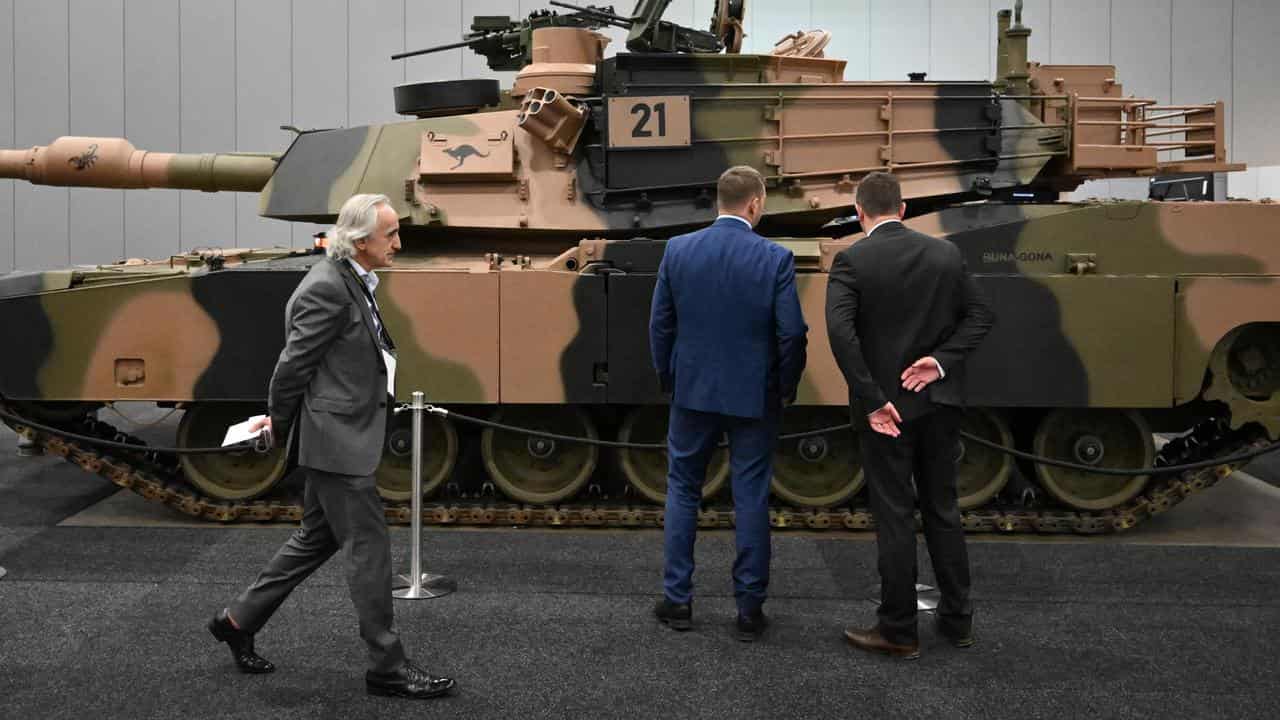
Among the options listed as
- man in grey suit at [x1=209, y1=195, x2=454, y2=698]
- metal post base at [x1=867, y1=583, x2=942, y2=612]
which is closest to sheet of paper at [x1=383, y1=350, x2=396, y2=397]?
man in grey suit at [x1=209, y1=195, x2=454, y2=698]

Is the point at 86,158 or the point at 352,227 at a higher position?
the point at 86,158

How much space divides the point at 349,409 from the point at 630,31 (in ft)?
17.3

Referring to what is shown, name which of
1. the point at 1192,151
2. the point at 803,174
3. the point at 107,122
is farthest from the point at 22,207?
the point at 1192,151

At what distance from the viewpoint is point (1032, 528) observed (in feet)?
26.6

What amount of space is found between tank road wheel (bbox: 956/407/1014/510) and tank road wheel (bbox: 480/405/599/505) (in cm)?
250

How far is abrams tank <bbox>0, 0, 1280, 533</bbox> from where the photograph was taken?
7.95 meters

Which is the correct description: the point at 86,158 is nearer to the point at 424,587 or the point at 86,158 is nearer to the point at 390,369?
the point at 424,587

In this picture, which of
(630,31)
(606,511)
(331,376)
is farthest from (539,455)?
(331,376)

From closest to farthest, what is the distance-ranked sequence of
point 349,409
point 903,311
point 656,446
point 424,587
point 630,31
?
point 349,409, point 903,311, point 424,587, point 656,446, point 630,31

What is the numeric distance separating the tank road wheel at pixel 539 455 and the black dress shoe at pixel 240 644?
10.7 feet

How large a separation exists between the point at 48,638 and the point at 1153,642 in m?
5.01

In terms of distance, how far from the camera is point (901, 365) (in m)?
5.29

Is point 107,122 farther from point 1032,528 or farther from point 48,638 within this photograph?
point 1032,528

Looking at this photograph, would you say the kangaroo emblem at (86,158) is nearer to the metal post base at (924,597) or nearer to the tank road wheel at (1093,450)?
the metal post base at (924,597)
